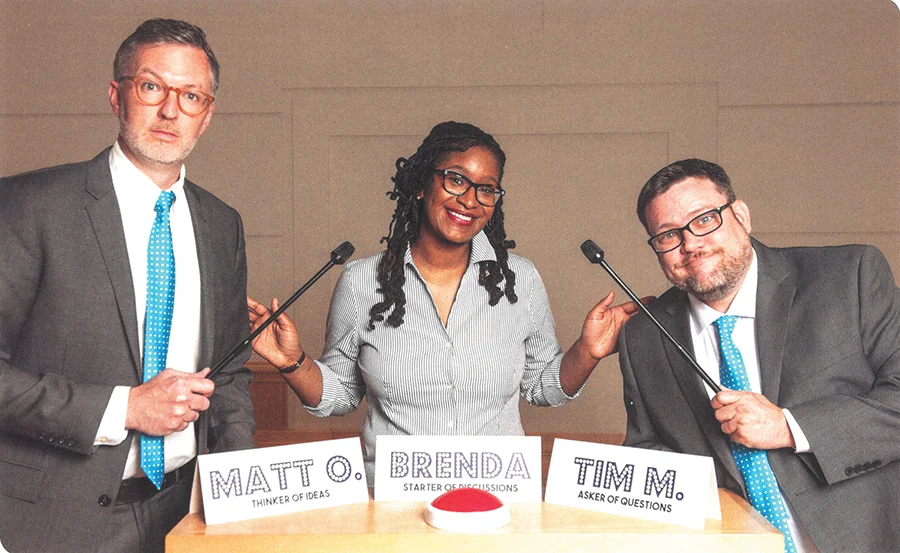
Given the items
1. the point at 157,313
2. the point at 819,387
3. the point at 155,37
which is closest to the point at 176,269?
the point at 157,313

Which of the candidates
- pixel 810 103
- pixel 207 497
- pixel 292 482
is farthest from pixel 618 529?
pixel 810 103

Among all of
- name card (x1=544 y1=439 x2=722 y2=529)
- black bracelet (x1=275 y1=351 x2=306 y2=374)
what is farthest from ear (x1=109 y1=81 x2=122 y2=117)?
name card (x1=544 y1=439 x2=722 y2=529)

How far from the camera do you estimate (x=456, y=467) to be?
5.09 ft

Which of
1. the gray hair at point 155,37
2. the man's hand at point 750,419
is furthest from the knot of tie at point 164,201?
the man's hand at point 750,419

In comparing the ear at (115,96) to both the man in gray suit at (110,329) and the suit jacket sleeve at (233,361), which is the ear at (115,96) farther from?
A: the suit jacket sleeve at (233,361)

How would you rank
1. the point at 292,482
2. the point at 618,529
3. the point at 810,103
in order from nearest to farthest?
the point at 618,529, the point at 292,482, the point at 810,103

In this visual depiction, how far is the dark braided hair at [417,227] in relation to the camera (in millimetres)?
2150

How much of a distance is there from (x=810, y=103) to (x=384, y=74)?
1954 millimetres

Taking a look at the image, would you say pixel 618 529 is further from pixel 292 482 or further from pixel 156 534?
pixel 156 534

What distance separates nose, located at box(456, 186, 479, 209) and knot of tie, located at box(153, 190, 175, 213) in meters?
0.66

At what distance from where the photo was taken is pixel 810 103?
4090mm

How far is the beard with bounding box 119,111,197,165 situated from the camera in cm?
172

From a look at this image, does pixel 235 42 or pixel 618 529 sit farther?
pixel 235 42

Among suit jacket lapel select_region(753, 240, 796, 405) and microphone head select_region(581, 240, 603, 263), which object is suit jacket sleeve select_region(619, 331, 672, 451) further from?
microphone head select_region(581, 240, 603, 263)
